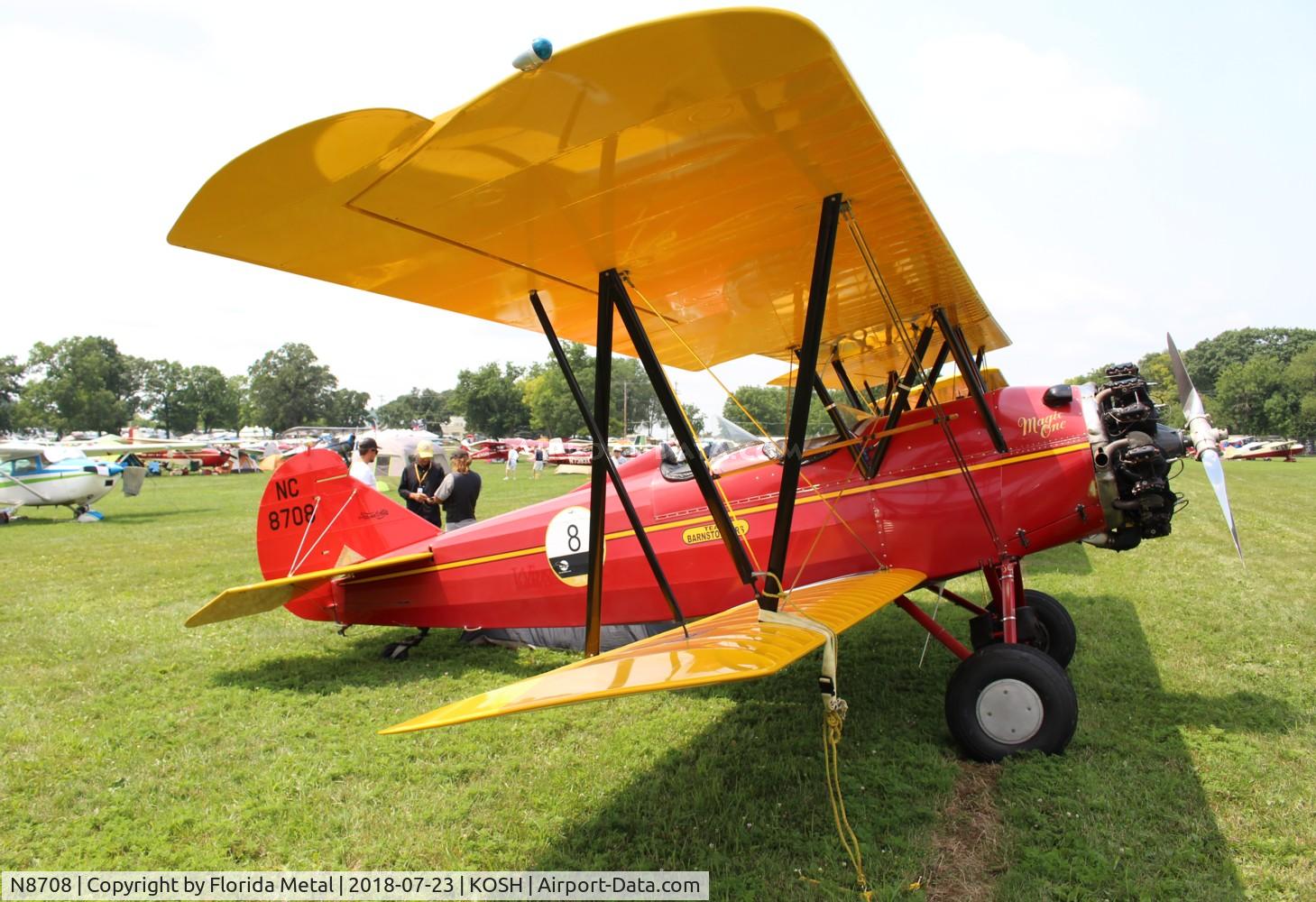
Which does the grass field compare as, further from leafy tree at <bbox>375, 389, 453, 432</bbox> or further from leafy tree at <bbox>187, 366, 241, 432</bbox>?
leafy tree at <bbox>375, 389, 453, 432</bbox>

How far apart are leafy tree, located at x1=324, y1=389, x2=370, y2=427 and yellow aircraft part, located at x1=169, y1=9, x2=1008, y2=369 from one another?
133946 millimetres

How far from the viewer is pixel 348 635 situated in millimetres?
6629

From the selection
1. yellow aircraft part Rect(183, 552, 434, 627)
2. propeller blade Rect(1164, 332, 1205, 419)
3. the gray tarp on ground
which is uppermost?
propeller blade Rect(1164, 332, 1205, 419)

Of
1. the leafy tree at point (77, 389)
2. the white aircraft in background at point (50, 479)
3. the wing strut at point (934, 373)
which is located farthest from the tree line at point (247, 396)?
the wing strut at point (934, 373)

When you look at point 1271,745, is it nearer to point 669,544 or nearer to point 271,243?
point 669,544

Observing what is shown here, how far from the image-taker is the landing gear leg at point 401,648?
231 inches

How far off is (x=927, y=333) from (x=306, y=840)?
443cm

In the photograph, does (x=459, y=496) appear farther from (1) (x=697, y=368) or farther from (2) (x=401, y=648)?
(1) (x=697, y=368)

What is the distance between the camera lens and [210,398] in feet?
378

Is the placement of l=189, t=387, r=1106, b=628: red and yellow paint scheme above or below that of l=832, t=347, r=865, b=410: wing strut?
below

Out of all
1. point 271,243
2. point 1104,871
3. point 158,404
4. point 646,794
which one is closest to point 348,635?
point 646,794

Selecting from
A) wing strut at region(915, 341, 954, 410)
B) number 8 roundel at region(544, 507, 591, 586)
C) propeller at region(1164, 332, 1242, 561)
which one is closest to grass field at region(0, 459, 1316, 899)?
number 8 roundel at region(544, 507, 591, 586)

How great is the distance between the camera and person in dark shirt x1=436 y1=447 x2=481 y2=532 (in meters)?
7.24

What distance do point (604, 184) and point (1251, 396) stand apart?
92.3 m
